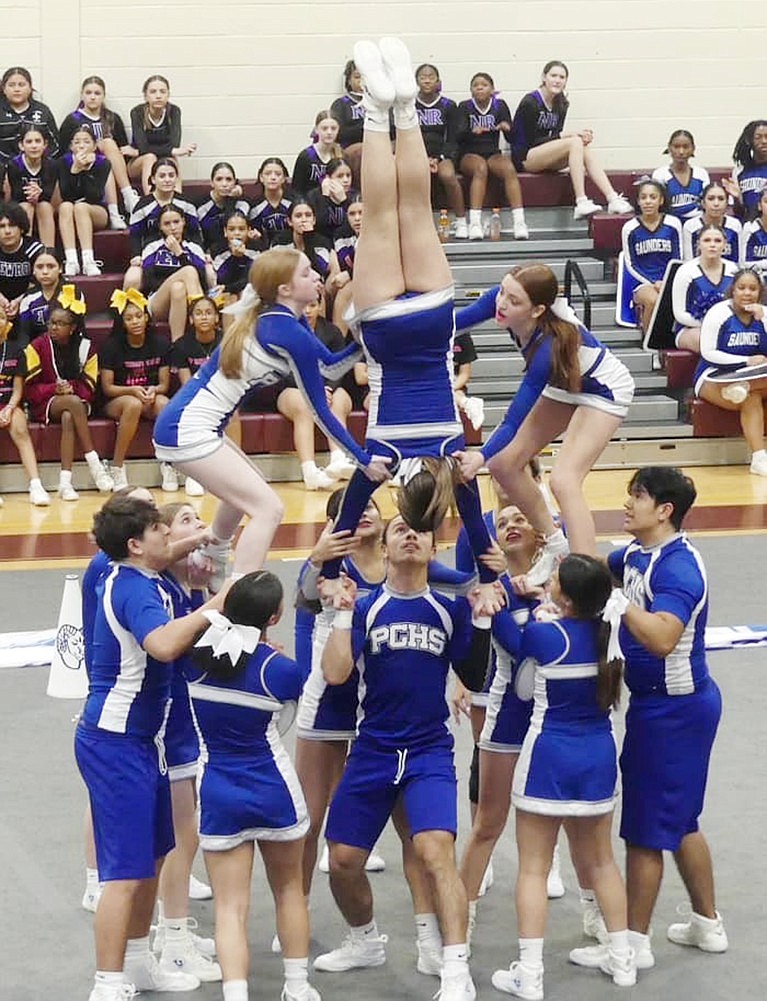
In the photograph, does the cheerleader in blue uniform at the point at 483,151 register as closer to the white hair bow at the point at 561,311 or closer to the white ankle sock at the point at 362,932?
the white hair bow at the point at 561,311

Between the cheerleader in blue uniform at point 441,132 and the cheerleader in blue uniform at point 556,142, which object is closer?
the cheerleader in blue uniform at point 441,132

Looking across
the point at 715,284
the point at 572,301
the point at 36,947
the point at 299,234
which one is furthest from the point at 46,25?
the point at 36,947

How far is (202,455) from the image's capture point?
540 centimetres

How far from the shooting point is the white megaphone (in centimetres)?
584

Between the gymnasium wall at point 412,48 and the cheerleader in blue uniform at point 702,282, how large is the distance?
3076mm

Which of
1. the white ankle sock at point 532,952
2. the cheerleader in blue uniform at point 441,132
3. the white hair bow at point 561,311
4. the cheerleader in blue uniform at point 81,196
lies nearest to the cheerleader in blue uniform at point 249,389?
the white hair bow at point 561,311

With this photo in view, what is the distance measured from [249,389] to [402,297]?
2.25 ft

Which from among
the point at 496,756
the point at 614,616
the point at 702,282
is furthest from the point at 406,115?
the point at 702,282

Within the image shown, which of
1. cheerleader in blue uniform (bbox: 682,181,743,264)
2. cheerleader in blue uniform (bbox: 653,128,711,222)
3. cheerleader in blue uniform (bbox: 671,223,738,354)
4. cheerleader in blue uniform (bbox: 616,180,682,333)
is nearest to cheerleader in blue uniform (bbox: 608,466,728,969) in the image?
cheerleader in blue uniform (bbox: 671,223,738,354)

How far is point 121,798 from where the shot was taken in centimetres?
462

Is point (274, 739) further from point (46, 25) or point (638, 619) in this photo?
point (46, 25)

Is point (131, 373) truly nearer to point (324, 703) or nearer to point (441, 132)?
point (441, 132)

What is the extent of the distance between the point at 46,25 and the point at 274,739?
36.5ft

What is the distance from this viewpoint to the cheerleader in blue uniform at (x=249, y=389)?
5.20 m
